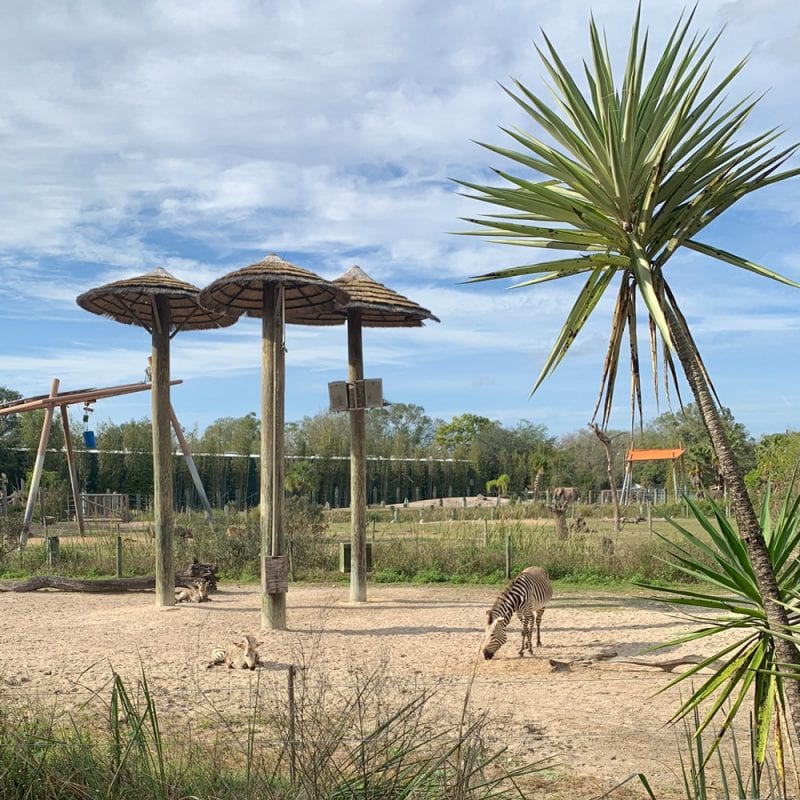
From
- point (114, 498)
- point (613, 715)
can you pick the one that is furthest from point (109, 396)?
point (613, 715)

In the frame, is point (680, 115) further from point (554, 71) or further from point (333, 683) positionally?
point (333, 683)

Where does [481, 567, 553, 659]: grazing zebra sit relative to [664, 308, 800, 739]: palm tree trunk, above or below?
below

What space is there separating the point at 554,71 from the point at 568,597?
33.8 ft

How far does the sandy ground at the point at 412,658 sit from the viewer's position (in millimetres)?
5914

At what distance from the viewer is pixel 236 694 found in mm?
7285

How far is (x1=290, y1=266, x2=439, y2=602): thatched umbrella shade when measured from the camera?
13062 mm

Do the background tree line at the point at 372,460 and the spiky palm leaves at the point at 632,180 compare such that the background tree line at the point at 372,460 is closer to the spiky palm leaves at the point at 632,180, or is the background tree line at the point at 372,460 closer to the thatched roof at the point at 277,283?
the thatched roof at the point at 277,283

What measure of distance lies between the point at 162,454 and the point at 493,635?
17.6ft

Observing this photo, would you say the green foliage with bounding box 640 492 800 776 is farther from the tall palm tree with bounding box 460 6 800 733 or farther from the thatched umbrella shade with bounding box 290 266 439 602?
the thatched umbrella shade with bounding box 290 266 439 602

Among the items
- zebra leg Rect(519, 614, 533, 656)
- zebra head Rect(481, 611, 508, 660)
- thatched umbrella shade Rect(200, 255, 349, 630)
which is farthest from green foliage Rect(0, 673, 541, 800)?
thatched umbrella shade Rect(200, 255, 349, 630)

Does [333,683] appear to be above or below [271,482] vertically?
below

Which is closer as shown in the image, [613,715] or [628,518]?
[613,715]

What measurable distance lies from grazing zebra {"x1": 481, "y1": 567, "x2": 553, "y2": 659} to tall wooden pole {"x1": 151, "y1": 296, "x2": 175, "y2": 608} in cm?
492

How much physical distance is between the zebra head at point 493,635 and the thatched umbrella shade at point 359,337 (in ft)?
14.5
